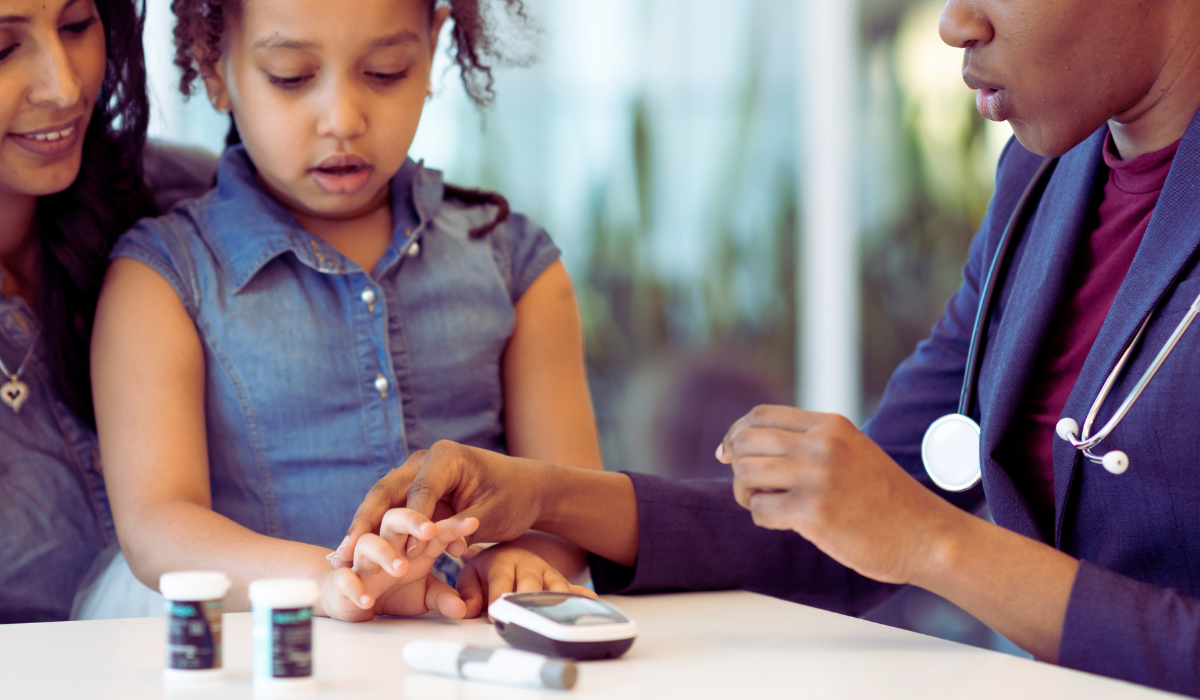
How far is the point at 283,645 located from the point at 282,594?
4cm

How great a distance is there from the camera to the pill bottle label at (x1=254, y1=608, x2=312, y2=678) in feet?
2.51

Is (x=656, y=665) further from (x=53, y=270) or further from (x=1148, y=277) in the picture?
(x=53, y=270)

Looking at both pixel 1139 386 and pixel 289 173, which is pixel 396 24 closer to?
pixel 289 173

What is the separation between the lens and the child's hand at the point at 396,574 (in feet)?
3.22

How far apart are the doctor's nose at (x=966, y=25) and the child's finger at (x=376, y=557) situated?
752 millimetres

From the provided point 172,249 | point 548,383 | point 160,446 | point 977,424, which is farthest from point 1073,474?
point 172,249

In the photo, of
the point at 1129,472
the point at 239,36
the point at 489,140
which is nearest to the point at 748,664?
the point at 1129,472

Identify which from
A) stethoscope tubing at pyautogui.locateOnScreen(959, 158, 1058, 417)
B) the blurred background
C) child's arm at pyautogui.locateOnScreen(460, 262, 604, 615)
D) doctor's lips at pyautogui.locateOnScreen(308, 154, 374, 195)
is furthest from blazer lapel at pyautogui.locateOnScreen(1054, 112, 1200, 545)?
the blurred background

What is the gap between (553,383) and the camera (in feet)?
5.20

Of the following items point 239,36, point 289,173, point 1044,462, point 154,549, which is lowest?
point 154,549

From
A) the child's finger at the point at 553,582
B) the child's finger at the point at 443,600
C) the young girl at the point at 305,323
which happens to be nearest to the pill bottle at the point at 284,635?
the child's finger at the point at 443,600

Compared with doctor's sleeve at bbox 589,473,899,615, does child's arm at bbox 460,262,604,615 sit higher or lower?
higher

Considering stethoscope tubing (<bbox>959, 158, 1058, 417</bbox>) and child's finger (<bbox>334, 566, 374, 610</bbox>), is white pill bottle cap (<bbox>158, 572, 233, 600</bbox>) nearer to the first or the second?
child's finger (<bbox>334, 566, 374, 610</bbox>)

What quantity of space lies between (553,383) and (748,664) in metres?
0.77
